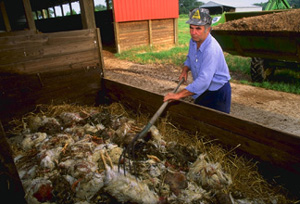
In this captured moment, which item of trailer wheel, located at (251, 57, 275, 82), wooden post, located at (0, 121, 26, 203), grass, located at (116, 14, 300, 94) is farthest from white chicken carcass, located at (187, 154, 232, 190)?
trailer wheel, located at (251, 57, 275, 82)

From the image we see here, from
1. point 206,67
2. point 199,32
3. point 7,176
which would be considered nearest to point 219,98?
point 206,67

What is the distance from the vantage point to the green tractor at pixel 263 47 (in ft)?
17.6

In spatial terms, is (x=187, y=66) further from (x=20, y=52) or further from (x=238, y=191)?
(x=20, y=52)

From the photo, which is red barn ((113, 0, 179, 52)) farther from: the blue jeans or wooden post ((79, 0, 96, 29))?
the blue jeans

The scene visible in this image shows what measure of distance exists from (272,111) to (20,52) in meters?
5.35

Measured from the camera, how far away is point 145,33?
1404 cm

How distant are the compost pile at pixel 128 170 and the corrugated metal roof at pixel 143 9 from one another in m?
10.4

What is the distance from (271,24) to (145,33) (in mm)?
9326

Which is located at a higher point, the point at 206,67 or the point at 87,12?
the point at 87,12

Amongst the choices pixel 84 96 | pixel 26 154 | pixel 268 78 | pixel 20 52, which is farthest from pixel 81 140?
pixel 268 78

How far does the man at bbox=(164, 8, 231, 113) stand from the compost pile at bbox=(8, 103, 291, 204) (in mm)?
629

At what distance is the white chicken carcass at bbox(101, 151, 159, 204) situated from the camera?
2029mm

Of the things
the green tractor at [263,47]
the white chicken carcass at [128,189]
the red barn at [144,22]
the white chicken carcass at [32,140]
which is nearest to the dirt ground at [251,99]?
the green tractor at [263,47]

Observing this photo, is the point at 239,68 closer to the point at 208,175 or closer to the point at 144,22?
the point at 208,175
